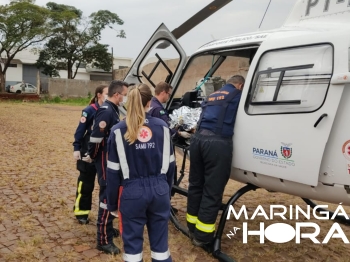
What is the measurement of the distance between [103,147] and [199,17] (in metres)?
2.17

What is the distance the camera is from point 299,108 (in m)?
3.41

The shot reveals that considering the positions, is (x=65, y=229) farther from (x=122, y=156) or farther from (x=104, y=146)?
(x=122, y=156)

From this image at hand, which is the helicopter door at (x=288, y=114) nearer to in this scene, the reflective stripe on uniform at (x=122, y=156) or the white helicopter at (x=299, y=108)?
the white helicopter at (x=299, y=108)

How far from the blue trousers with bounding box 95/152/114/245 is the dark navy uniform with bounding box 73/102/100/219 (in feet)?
1.66

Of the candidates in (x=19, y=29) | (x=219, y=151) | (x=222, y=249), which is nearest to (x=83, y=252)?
(x=222, y=249)

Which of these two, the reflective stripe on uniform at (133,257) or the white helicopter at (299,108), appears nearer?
the reflective stripe on uniform at (133,257)

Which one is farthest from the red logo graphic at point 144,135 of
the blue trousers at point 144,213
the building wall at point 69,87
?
the building wall at point 69,87

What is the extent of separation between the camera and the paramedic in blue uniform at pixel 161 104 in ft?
15.5

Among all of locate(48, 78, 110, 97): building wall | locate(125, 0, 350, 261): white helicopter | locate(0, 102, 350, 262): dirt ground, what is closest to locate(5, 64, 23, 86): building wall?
locate(48, 78, 110, 97): building wall

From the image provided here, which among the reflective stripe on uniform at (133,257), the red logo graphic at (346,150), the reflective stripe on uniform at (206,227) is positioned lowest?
the reflective stripe on uniform at (206,227)

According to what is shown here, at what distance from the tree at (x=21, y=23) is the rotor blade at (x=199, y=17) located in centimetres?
3462

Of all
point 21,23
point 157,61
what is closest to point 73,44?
point 21,23

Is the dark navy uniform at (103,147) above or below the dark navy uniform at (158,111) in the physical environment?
below

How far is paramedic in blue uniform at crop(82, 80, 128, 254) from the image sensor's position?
13.2 ft
